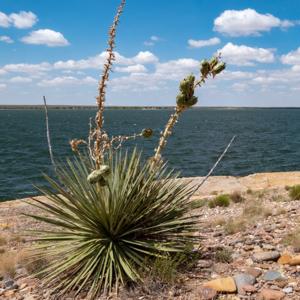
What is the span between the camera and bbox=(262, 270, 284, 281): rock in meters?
4.62

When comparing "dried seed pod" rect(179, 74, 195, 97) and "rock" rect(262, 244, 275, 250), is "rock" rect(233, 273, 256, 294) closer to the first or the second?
"rock" rect(262, 244, 275, 250)

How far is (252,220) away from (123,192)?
3979mm

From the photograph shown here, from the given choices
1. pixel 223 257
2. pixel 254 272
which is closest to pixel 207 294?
pixel 254 272

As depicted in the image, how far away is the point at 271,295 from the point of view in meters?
4.20

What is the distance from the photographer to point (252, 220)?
26.8ft

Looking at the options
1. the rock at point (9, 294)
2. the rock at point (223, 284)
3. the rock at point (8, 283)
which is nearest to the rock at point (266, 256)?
the rock at point (223, 284)

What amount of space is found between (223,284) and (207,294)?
275 millimetres

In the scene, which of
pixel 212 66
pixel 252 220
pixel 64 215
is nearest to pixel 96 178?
pixel 64 215

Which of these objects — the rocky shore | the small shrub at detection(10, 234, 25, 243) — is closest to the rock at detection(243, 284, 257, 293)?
the rocky shore

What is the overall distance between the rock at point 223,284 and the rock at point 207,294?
0.29 feet

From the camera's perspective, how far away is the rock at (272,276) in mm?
4621

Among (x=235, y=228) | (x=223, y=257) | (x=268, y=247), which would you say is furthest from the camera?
(x=235, y=228)

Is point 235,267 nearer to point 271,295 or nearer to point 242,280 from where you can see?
point 242,280

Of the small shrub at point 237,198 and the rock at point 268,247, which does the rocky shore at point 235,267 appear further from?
the small shrub at point 237,198
